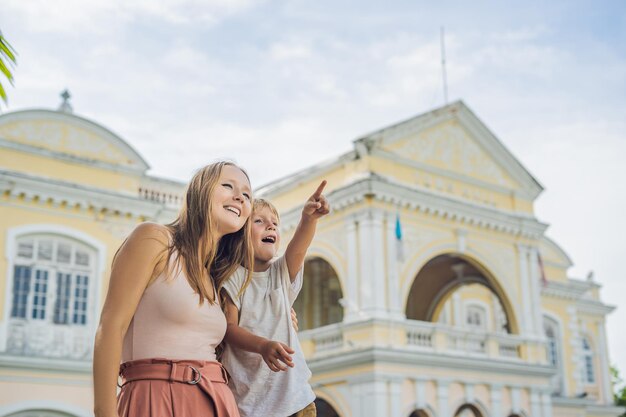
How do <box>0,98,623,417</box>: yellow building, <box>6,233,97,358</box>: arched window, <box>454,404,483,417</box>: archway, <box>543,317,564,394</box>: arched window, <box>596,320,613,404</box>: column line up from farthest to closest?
<box>596,320,613,404</box>: column, <box>543,317,564,394</box>: arched window, <box>454,404,483,417</box>: archway, <box>0,98,623,417</box>: yellow building, <box>6,233,97,358</box>: arched window

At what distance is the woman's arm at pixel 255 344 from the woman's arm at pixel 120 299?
0.45m

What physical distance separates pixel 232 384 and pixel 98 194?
534 inches

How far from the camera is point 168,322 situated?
251cm

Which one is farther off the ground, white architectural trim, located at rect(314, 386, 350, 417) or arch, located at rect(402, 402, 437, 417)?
white architectural trim, located at rect(314, 386, 350, 417)

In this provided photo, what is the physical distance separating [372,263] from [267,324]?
13.4 metres

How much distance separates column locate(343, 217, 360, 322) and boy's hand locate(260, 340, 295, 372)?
13660mm

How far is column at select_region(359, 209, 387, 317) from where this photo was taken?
15992 millimetres

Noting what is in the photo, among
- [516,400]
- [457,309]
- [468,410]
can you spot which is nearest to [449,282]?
[457,309]

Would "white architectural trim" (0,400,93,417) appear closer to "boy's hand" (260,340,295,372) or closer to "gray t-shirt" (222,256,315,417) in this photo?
"gray t-shirt" (222,256,315,417)

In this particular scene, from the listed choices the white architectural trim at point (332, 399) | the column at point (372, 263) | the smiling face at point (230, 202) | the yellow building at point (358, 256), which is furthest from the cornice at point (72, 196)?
the smiling face at point (230, 202)

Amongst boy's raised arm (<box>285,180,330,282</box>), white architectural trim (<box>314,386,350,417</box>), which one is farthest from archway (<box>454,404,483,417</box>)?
boy's raised arm (<box>285,180,330,282</box>)

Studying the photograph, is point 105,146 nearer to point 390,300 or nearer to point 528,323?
point 390,300

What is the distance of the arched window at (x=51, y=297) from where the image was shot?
14.6 m

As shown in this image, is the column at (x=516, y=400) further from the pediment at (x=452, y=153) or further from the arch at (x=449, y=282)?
the pediment at (x=452, y=153)
